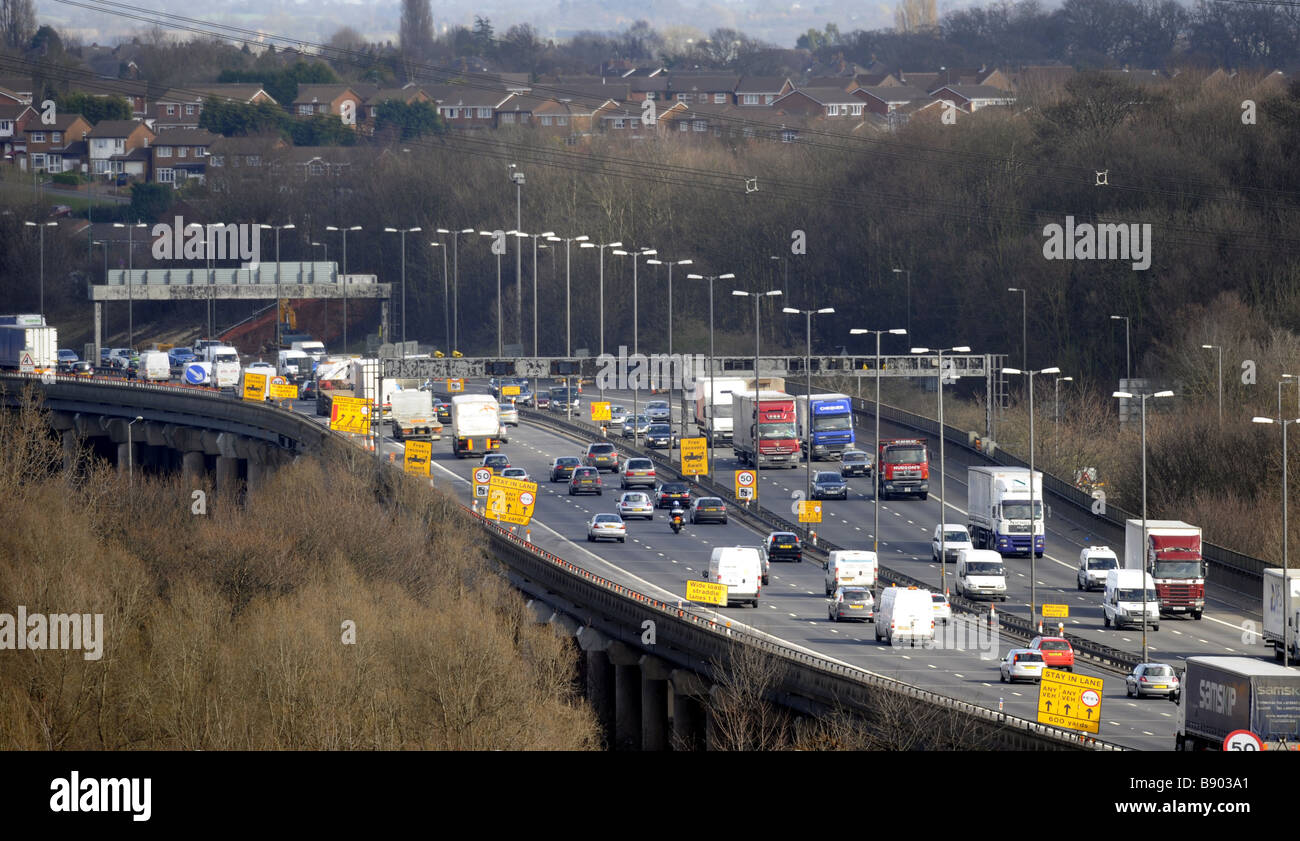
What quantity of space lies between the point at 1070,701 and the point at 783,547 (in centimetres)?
2934

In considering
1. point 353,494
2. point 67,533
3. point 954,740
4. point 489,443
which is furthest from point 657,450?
point 954,740

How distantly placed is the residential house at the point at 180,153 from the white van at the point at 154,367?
7568 centimetres

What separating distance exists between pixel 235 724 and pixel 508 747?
4.96m

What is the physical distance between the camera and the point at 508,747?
38.1 meters

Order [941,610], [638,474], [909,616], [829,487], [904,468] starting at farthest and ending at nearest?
[638,474] < [829,487] < [904,468] < [941,610] < [909,616]

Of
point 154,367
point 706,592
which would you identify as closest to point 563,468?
point 706,592

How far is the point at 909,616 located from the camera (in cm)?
4859

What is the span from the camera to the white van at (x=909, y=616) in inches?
1914

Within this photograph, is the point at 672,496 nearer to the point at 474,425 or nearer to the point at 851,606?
the point at 474,425

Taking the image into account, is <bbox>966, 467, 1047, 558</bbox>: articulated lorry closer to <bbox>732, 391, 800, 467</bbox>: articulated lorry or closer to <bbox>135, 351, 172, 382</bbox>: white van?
<bbox>732, 391, 800, 467</bbox>: articulated lorry

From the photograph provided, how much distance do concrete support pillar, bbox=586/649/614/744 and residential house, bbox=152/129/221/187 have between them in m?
143

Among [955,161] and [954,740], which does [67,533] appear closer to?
[954,740]

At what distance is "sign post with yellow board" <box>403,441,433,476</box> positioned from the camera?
64.8m
